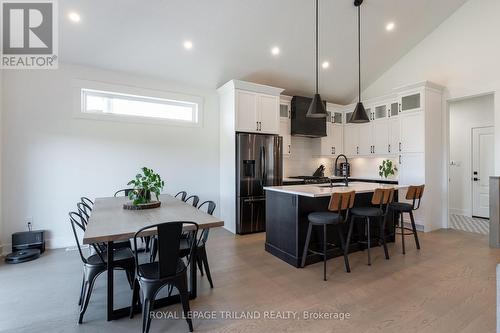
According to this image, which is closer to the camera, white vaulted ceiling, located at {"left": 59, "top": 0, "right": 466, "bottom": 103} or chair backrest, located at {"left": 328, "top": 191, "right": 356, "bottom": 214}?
chair backrest, located at {"left": 328, "top": 191, "right": 356, "bottom": 214}

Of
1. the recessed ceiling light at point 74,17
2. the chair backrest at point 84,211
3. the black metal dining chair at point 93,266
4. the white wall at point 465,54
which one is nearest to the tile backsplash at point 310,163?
the white wall at point 465,54

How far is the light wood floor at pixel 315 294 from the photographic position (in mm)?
2041

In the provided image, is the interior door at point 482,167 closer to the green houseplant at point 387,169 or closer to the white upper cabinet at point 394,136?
the green houseplant at point 387,169

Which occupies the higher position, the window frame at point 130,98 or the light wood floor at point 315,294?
the window frame at point 130,98

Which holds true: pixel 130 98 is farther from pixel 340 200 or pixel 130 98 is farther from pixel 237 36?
pixel 340 200

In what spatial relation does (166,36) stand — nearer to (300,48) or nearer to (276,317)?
(300,48)

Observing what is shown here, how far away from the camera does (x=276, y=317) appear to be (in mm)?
2145

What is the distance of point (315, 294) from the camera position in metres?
2.51

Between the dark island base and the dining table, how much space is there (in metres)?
1.28

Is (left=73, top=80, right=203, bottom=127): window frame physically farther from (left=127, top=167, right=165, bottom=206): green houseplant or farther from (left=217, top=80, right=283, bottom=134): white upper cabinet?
(left=127, top=167, right=165, bottom=206): green houseplant

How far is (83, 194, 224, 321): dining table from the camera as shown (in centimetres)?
186

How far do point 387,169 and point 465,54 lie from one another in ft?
8.59

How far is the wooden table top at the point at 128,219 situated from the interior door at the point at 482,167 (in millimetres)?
6877

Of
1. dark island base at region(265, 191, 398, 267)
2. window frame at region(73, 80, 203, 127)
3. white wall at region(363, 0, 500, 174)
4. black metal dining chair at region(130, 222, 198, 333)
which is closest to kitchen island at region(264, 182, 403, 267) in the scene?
dark island base at region(265, 191, 398, 267)
